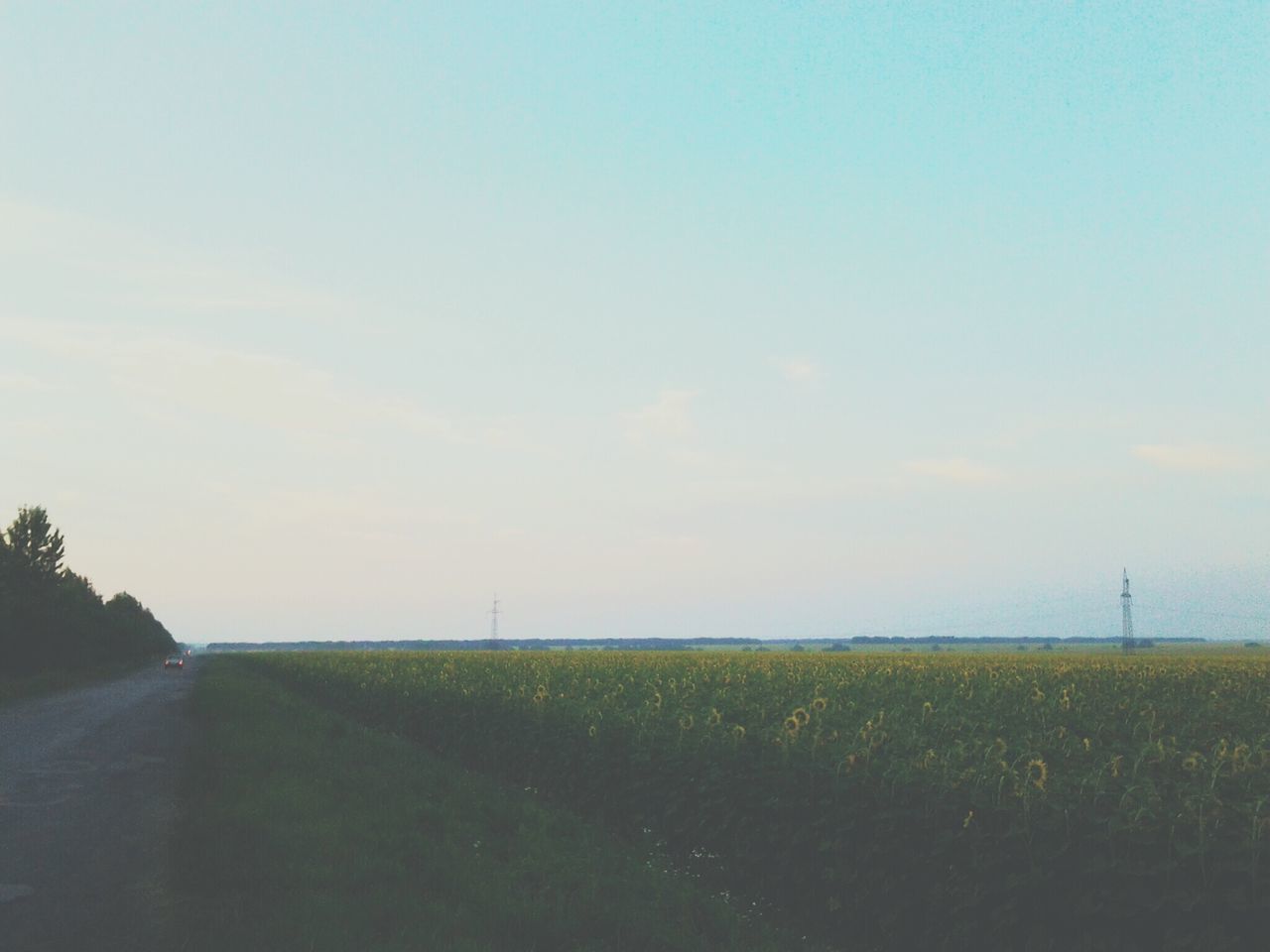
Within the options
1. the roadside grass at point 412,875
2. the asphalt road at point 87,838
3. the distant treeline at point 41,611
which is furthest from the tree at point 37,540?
the roadside grass at point 412,875

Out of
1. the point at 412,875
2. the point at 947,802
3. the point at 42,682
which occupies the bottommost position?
the point at 42,682

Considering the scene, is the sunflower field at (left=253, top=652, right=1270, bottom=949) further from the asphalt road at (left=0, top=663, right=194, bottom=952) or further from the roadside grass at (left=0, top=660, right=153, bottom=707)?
the roadside grass at (left=0, top=660, right=153, bottom=707)

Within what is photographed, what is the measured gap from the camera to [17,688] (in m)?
44.8

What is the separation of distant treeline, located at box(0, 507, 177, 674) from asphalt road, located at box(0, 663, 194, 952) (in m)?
33.4

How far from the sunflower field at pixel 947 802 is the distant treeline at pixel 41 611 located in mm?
47133

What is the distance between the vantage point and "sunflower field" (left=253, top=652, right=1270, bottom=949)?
7.39 metres

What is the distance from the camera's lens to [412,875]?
416 inches

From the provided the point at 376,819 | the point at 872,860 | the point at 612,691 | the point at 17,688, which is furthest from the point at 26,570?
the point at 872,860

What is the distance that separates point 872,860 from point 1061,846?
218 centimetres

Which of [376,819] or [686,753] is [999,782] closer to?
[686,753]

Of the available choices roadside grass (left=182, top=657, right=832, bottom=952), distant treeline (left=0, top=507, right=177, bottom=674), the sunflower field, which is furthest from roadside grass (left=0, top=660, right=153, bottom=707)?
the sunflower field

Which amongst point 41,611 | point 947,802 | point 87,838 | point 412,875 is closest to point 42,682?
point 41,611

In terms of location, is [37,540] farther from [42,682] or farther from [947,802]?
[947,802]

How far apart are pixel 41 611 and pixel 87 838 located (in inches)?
2091
